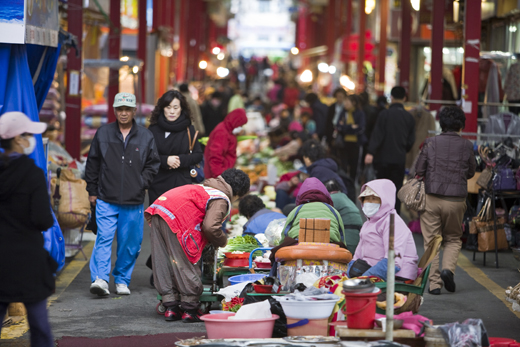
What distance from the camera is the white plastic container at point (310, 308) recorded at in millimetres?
5070

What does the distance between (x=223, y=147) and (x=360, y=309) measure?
17.0 feet

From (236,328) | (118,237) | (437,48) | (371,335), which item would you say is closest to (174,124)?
(118,237)

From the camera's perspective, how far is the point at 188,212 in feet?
20.5

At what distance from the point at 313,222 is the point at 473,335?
197 cm

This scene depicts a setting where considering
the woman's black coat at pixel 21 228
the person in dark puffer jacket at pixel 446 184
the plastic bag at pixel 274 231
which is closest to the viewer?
the woman's black coat at pixel 21 228

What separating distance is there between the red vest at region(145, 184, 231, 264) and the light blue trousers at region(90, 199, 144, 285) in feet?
3.49

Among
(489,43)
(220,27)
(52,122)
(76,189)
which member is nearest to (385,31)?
(489,43)

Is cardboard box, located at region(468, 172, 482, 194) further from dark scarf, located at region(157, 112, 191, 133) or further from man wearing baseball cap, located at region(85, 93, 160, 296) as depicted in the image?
man wearing baseball cap, located at region(85, 93, 160, 296)

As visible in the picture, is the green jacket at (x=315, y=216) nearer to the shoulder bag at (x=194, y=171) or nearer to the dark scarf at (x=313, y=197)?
the dark scarf at (x=313, y=197)

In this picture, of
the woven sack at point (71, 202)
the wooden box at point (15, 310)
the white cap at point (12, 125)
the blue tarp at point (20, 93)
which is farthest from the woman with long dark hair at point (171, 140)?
the white cap at point (12, 125)

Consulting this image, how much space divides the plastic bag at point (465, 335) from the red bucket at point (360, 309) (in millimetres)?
499

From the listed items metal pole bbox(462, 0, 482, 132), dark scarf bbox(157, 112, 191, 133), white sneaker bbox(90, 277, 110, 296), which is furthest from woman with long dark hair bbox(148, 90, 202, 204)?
metal pole bbox(462, 0, 482, 132)

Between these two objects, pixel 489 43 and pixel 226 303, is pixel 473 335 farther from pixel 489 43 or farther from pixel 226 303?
pixel 489 43

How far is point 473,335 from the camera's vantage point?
4844 millimetres
